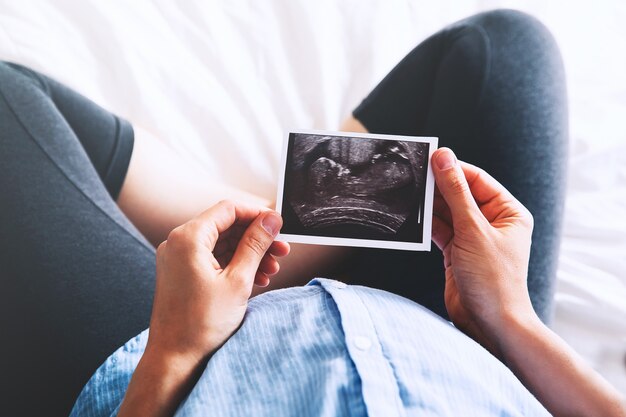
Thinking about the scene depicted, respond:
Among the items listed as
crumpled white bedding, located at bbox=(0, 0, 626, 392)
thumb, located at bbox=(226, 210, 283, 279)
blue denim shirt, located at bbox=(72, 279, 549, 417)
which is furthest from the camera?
crumpled white bedding, located at bbox=(0, 0, 626, 392)

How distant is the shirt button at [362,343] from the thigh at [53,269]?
419mm

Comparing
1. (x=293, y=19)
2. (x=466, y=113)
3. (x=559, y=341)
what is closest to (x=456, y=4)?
(x=293, y=19)

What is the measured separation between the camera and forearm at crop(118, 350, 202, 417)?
59 centimetres

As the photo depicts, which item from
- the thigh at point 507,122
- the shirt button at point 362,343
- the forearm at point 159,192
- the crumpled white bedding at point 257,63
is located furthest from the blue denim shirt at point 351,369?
the crumpled white bedding at point 257,63

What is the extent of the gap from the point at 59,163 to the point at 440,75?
25.1 inches

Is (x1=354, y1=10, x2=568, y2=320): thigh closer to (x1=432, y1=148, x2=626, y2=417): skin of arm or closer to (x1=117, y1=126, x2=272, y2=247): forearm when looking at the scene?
(x1=432, y1=148, x2=626, y2=417): skin of arm

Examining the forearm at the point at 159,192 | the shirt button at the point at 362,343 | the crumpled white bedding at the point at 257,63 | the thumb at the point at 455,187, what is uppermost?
the crumpled white bedding at the point at 257,63

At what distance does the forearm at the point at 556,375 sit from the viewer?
0.66 metres

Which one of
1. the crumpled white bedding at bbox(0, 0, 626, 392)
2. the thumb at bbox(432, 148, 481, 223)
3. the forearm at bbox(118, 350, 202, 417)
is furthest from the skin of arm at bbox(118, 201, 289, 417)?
the crumpled white bedding at bbox(0, 0, 626, 392)

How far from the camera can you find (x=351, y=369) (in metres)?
0.54

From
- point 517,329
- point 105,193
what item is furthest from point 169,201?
point 517,329

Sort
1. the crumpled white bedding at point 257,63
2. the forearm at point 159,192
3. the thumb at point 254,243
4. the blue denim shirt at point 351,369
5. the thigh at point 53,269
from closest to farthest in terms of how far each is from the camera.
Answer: the blue denim shirt at point 351,369
the thumb at point 254,243
the thigh at point 53,269
the forearm at point 159,192
the crumpled white bedding at point 257,63

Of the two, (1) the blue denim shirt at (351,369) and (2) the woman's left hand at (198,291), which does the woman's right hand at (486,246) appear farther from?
(2) the woman's left hand at (198,291)

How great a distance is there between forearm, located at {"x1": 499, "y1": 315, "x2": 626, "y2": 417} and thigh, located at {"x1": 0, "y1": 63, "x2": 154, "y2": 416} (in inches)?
22.1
